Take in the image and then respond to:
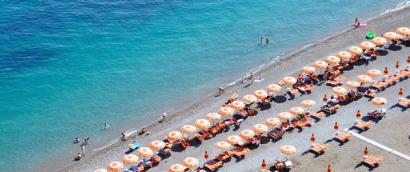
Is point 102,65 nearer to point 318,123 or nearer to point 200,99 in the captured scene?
point 200,99

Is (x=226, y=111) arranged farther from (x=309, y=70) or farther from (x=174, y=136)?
(x=309, y=70)

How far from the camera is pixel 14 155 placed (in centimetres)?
6253

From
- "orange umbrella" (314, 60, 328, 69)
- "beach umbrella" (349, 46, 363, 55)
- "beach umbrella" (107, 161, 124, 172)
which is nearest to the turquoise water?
"beach umbrella" (107, 161, 124, 172)

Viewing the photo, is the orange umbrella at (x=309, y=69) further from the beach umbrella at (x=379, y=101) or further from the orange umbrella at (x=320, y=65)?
the beach umbrella at (x=379, y=101)

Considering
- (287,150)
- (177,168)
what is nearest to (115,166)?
(177,168)

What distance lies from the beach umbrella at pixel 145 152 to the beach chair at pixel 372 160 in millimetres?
19943

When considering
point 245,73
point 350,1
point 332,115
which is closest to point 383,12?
point 350,1

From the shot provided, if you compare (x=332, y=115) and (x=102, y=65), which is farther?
(x=102, y=65)

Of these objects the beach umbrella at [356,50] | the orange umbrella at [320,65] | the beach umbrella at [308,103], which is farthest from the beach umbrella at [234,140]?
the beach umbrella at [356,50]

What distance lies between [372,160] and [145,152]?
21.0 m

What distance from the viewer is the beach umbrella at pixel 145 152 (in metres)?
57.2

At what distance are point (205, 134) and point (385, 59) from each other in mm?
26468

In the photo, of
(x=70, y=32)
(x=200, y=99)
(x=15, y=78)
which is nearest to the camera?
(x=200, y=99)

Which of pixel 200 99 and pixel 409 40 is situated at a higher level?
pixel 409 40
